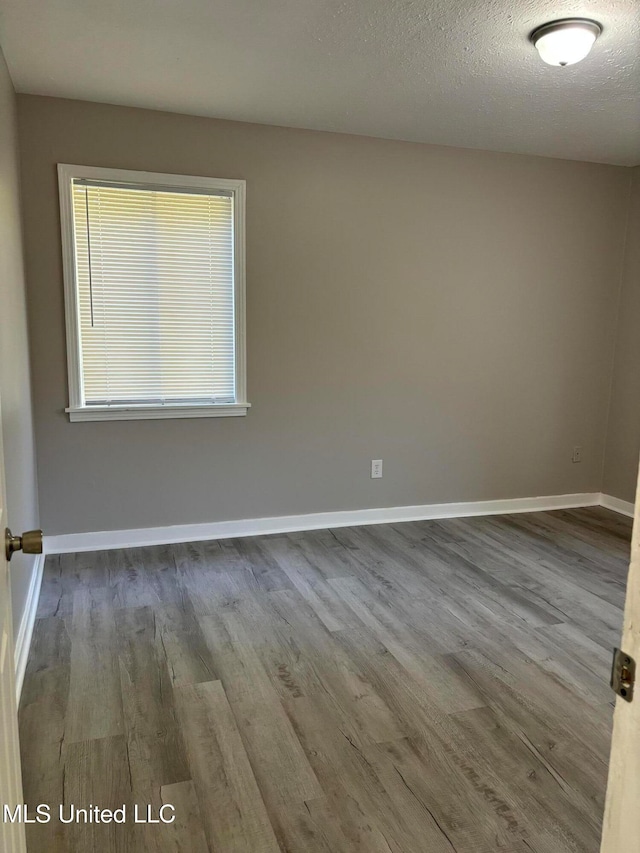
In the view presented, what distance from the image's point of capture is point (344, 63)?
2719 millimetres

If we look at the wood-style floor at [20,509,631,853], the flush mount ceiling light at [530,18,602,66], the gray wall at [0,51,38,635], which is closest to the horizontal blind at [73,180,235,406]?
the gray wall at [0,51,38,635]

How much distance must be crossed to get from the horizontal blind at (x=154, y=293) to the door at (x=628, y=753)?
3234mm

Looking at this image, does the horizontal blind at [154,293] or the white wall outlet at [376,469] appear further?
the white wall outlet at [376,469]

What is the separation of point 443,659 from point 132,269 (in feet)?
8.74

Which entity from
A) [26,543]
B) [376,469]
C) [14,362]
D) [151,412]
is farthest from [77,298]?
[26,543]

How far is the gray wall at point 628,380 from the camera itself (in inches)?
176

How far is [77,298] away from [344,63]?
6.16 ft

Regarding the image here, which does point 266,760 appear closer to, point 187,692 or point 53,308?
point 187,692

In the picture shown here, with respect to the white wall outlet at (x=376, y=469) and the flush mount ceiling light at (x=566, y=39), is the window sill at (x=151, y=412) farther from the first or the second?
the flush mount ceiling light at (x=566, y=39)

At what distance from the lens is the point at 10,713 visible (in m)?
1.17

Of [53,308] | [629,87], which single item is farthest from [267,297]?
[629,87]

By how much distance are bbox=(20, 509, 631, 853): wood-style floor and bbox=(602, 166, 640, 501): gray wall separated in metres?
1.28

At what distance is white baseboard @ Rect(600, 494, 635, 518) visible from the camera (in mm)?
4570

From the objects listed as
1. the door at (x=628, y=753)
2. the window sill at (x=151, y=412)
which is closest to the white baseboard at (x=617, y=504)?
the window sill at (x=151, y=412)
